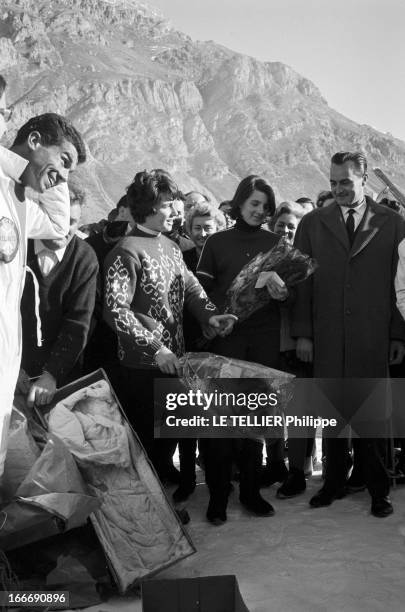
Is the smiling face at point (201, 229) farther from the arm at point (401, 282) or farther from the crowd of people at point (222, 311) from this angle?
the arm at point (401, 282)

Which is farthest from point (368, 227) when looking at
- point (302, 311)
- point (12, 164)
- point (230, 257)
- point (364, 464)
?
point (12, 164)

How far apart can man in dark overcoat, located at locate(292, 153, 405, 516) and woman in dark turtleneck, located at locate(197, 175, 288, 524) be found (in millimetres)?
277

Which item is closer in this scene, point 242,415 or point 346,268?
point 242,415

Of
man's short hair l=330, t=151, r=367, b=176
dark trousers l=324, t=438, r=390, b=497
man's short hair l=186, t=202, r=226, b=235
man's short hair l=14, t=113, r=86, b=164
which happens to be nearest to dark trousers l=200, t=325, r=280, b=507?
dark trousers l=324, t=438, r=390, b=497

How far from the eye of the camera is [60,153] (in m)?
3.48

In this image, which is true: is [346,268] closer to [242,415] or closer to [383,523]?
[242,415]

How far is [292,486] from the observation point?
5.01 meters

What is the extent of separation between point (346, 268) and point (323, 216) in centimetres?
40

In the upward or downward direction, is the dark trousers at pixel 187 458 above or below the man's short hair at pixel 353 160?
below

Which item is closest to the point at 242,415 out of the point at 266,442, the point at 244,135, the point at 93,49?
the point at 266,442

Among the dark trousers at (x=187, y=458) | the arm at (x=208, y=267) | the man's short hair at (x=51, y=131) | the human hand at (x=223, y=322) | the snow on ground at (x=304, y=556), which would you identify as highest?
the man's short hair at (x=51, y=131)

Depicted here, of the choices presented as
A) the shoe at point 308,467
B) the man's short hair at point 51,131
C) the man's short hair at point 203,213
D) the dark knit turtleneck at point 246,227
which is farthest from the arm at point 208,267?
the shoe at point 308,467

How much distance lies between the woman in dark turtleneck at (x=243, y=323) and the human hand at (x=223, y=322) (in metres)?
0.17

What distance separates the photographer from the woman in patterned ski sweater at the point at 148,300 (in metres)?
4.20
